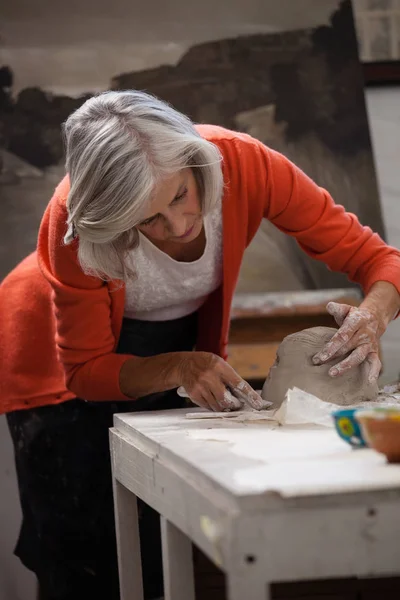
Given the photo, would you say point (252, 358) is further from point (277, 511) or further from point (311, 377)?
point (277, 511)

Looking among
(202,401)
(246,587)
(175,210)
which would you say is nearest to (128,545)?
(202,401)

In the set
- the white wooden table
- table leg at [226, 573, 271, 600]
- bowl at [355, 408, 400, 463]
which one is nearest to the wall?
the white wooden table

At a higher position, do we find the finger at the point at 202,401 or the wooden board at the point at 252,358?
the finger at the point at 202,401

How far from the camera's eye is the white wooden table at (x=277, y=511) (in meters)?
1.00

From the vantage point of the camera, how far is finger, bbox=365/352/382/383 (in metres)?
1.77

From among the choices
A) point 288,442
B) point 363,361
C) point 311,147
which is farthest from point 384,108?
point 288,442

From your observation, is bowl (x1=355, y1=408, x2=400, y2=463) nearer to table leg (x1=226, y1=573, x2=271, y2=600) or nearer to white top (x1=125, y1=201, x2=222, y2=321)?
table leg (x1=226, y1=573, x2=271, y2=600)

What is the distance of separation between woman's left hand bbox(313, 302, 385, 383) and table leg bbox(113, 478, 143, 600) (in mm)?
480

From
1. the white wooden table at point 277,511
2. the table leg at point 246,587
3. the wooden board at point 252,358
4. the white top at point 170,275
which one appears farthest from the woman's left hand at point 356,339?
the wooden board at point 252,358

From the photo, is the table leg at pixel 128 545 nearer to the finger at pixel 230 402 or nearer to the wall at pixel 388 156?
the finger at pixel 230 402

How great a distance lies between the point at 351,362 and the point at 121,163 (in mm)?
609

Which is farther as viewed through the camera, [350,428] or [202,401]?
[202,401]

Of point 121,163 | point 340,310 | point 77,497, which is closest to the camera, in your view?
point 121,163

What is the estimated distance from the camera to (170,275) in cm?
200
